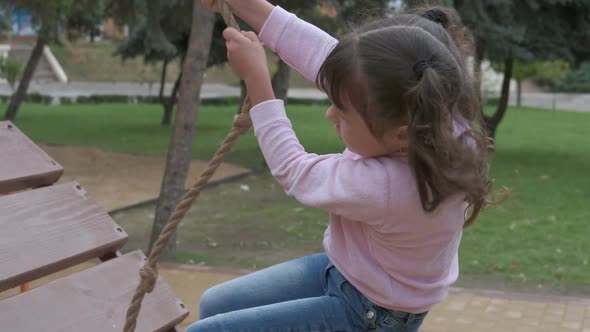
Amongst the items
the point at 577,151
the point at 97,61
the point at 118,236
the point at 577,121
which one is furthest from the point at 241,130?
the point at 97,61

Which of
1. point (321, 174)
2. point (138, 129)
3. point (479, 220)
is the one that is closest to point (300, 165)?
point (321, 174)

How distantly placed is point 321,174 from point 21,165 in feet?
5.92

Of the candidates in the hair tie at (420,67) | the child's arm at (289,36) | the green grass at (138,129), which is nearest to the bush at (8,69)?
the green grass at (138,129)

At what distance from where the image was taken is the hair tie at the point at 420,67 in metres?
2.01

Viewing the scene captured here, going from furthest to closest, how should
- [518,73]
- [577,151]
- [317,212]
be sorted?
[518,73]
[577,151]
[317,212]

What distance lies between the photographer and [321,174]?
2.10 metres

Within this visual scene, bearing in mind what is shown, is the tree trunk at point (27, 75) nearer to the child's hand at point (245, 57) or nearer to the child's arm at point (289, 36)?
the child's arm at point (289, 36)

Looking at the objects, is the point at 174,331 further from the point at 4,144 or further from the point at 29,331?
the point at 4,144

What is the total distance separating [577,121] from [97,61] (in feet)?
79.8

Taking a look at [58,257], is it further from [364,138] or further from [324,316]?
[364,138]

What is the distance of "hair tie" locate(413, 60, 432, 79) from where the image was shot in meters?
2.01

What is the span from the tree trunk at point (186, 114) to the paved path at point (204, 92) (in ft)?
74.0

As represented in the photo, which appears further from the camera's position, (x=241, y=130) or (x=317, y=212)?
(x=317, y=212)

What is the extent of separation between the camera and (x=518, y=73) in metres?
28.0
